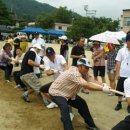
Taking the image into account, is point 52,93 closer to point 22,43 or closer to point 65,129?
point 65,129

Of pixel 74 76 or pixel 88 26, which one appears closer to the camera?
pixel 74 76

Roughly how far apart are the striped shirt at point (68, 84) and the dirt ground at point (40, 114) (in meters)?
0.72

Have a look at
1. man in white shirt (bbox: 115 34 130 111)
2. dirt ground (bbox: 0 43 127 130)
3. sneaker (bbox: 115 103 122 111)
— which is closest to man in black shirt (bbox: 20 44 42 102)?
dirt ground (bbox: 0 43 127 130)

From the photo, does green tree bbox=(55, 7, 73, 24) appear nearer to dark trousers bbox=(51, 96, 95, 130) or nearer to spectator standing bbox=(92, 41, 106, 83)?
spectator standing bbox=(92, 41, 106, 83)

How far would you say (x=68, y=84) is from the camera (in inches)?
246

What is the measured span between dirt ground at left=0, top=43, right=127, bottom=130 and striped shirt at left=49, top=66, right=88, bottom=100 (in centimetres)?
72

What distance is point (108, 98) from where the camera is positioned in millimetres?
9508

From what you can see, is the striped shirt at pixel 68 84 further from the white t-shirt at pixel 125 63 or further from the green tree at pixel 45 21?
the green tree at pixel 45 21

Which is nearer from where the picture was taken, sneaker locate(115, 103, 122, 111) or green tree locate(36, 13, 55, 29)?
sneaker locate(115, 103, 122, 111)

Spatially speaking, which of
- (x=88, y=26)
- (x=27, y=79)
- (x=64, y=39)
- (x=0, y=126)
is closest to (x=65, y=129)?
(x=0, y=126)

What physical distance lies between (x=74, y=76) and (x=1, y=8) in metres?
83.3

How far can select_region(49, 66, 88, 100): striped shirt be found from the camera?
19.8ft

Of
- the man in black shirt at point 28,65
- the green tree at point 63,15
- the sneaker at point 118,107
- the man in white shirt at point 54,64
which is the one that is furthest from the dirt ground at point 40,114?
the green tree at point 63,15

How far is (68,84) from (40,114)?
1.51 metres
